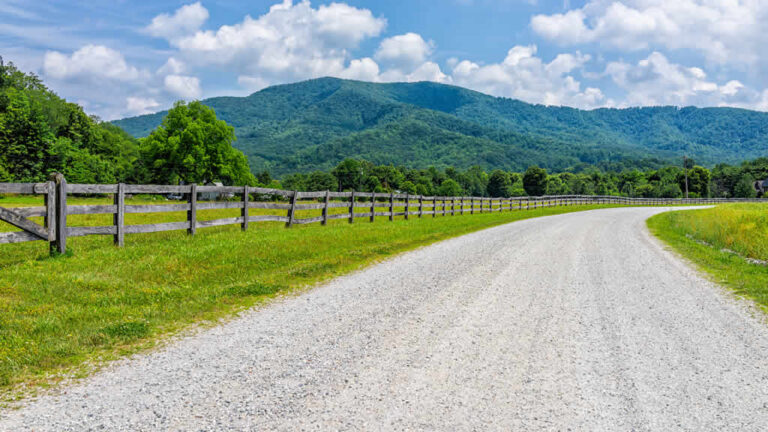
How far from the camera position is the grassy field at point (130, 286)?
4.64m

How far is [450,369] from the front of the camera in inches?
169

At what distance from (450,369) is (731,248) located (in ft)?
42.7

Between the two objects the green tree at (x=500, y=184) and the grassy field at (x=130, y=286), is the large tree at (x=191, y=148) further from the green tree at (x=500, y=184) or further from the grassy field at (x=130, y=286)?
the green tree at (x=500, y=184)

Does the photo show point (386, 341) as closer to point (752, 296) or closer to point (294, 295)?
point (294, 295)

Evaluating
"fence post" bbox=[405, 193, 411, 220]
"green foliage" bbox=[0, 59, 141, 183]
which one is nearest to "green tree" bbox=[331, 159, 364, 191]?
"green foliage" bbox=[0, 59, 141, 183]

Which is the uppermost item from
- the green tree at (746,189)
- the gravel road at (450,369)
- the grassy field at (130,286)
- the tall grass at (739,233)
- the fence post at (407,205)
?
the green tree at (746,189)

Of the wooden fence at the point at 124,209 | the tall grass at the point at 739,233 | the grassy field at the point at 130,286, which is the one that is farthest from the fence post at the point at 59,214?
the tall grass at the point at 739,233

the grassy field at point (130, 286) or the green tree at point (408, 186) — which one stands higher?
the green tree at point (408, 186)

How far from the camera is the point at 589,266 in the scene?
405 inches

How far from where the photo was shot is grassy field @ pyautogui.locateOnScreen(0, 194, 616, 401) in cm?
464

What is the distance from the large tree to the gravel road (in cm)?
5196

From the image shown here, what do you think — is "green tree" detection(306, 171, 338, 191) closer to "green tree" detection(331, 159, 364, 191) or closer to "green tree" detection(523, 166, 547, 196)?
"green tree" detection(331, 159, 364, 191)

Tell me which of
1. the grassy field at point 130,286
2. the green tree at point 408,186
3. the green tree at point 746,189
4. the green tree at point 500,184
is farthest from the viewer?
the green tree at point 500,184

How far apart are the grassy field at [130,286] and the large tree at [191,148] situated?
4354cm
